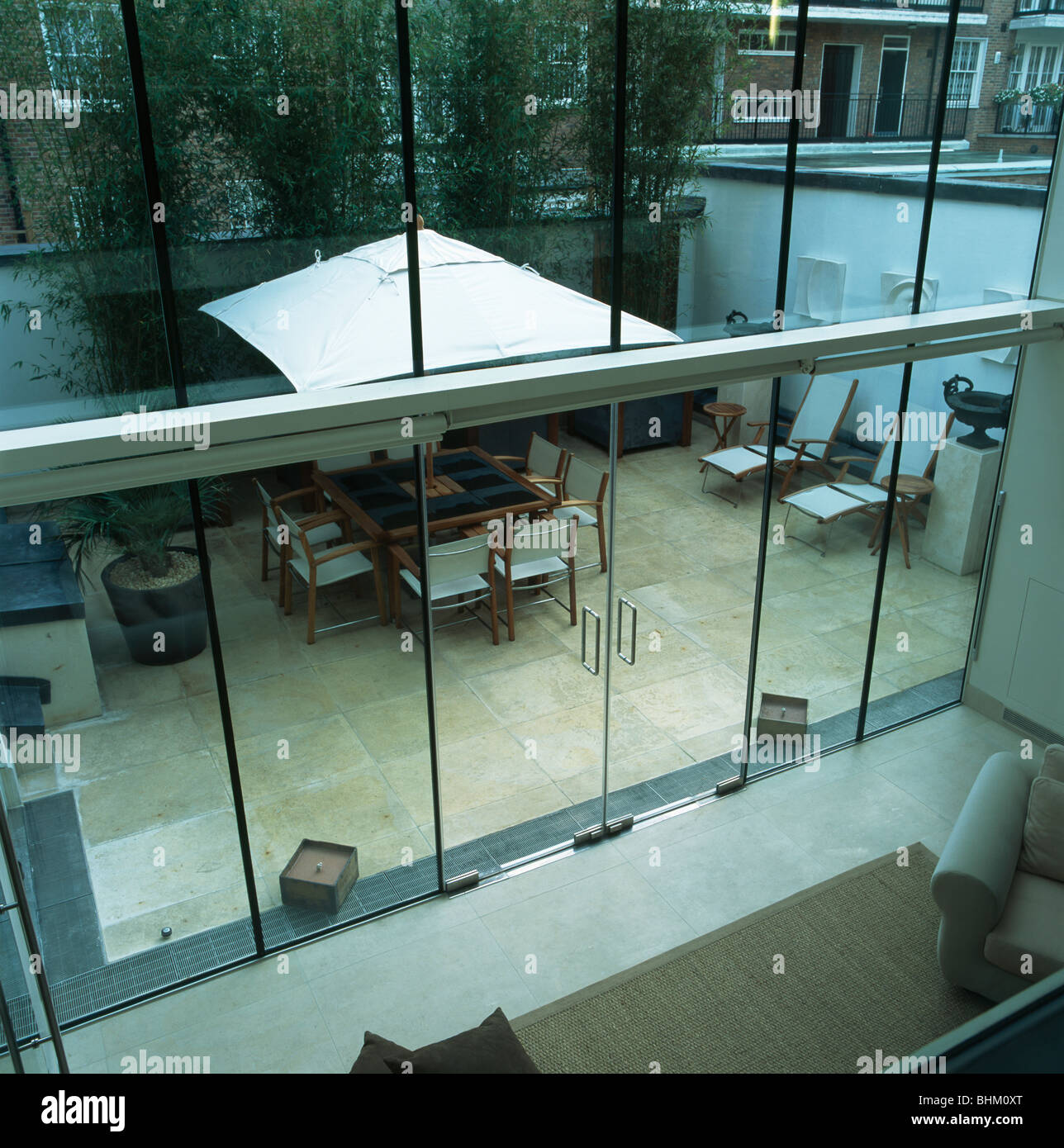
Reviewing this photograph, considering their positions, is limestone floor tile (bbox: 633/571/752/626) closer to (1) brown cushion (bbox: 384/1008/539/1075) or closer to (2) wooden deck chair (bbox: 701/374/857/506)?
(2) wooden deck chair (bbox: 701/374/857/506)

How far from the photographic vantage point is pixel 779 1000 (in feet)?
15.1

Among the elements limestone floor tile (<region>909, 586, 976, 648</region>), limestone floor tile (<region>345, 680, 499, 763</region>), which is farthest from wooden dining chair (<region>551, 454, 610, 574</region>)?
limestone floor tile (<region>909, 586, 976, 648</region>)

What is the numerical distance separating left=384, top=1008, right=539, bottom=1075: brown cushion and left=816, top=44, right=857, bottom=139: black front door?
4319mm

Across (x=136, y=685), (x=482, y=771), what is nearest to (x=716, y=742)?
(x=482, y=771)

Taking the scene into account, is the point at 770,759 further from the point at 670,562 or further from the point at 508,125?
the point at 508,125

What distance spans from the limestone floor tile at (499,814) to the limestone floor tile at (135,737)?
4.53 ft

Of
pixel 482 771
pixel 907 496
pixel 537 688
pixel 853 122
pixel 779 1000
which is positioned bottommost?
pixel 779 1000

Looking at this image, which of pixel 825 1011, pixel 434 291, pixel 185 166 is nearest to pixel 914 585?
pixel 825 1011

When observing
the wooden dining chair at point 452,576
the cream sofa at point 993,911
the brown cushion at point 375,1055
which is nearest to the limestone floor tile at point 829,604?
the cream sofa at point 993,911

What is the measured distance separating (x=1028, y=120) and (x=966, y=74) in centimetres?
54

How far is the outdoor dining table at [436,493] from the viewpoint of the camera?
448cm

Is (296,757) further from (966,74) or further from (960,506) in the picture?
(966,74)
